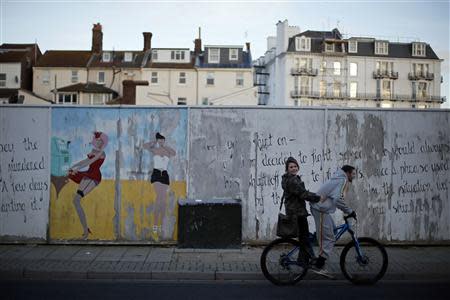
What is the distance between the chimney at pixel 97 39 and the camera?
2854 inches

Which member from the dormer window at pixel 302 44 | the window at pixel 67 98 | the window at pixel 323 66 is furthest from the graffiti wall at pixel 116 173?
the window at pixel 323 66

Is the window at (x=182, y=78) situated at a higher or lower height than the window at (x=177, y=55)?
lower

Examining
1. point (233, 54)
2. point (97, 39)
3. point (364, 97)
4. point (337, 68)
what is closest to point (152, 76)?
point (233, 54)

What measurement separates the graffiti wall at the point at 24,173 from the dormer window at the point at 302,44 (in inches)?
3025

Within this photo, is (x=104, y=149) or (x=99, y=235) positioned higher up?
(x=104, y=149)

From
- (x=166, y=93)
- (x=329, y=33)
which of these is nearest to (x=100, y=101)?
(x=166, y=93)

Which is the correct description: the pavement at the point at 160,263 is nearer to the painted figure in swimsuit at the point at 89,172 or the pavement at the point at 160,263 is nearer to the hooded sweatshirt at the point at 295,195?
the painted figure in swimsuit at the point at 89,172

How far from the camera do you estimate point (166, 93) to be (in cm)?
6519

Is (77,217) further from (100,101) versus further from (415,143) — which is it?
(100,101)

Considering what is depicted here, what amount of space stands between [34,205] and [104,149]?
6.15 feet

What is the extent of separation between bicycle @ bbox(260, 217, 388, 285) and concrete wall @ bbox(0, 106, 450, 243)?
110 inches

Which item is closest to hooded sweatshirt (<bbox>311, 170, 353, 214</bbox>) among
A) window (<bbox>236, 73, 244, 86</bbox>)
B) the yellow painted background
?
the yellow painted background

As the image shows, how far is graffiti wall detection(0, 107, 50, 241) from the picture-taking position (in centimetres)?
1120

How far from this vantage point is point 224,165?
11469 mm
